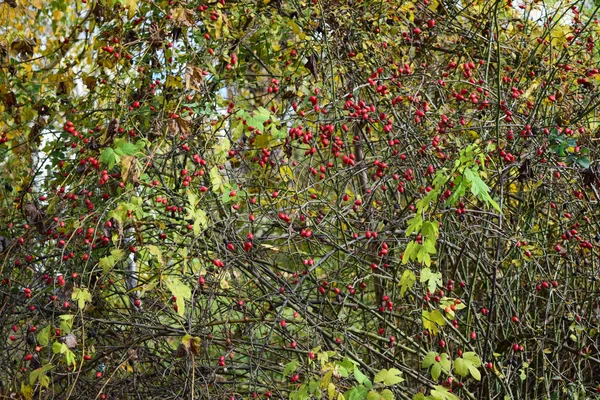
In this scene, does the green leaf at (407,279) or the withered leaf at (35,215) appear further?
the withered leaf at (35,215)

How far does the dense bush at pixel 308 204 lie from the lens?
3318mm

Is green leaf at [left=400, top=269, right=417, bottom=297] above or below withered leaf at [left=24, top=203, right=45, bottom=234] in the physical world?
above

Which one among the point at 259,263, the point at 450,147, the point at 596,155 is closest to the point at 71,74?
the point at 259,263

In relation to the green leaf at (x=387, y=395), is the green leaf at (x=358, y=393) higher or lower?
→ lower

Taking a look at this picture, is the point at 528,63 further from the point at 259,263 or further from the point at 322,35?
the point at 259,263

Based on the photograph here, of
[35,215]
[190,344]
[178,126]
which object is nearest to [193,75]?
[178,126]

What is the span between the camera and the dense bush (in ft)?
10.9

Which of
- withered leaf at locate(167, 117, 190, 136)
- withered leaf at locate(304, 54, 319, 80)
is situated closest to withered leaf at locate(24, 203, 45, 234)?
withered leaf at locate(167, 117, 190, 136)

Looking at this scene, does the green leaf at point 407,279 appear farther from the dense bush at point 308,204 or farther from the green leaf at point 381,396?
the green leaf at point 381,396

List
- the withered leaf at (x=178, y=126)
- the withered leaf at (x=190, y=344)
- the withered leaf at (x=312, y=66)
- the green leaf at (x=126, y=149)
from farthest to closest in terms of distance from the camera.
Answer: the withered leaf at (x=312, y=66), the withered leaf at (x=178, y=126), the green leaf at (x=126, y=149), the withered leaf at (x=190, y=344)

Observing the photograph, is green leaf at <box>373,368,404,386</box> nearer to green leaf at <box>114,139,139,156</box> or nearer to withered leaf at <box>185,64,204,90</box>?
green leaf at <box>114,139,139,156</box>

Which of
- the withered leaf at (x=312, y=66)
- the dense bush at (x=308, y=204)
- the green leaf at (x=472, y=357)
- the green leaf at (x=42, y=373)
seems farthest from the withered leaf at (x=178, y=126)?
the green leaf at (x=472, y=357)

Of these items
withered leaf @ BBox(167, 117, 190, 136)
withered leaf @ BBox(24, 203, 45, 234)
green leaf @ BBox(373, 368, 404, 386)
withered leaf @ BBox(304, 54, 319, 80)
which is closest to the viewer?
green leaf @ BBox(373, 368, 404, 386)

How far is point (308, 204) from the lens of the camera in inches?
141
